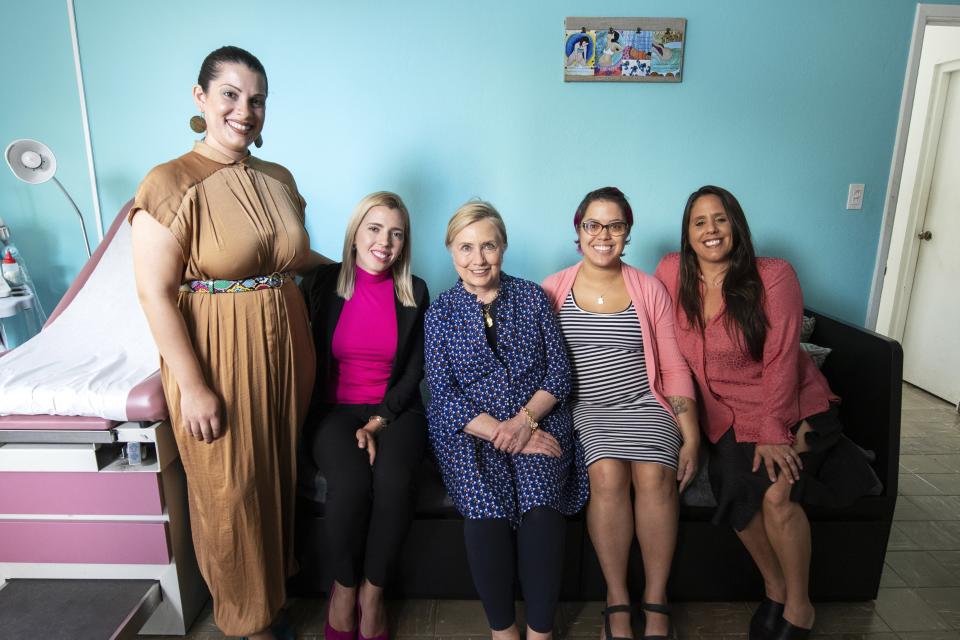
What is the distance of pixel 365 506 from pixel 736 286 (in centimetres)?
130

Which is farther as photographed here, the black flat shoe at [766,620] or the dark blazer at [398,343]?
the dark blazer at [398,343]

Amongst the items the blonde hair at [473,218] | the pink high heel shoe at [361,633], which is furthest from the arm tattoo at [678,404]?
the pink high heel shoe at [361,633]

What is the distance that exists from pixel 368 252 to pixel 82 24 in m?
1.63

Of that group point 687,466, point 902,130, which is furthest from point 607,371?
point 902,130

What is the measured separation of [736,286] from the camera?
69.0 inches

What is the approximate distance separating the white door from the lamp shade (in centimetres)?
444

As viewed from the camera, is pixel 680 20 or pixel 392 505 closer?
pixel 392 505

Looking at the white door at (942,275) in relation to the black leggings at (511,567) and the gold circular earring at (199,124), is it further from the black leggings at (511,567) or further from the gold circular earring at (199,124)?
the gold circular earring at (199,124)

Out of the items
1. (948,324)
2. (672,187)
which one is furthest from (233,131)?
(948,324)

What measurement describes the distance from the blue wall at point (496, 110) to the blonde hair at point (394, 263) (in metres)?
0.66

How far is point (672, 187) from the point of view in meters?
2.39

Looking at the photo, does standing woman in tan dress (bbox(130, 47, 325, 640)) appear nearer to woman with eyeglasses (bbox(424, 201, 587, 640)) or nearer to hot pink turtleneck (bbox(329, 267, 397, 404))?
hot pink turtleneck (bbox(329, 267, 397, 404))

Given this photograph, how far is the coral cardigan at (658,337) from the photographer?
1748 mm

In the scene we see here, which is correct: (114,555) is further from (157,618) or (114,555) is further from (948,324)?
(948,324)
